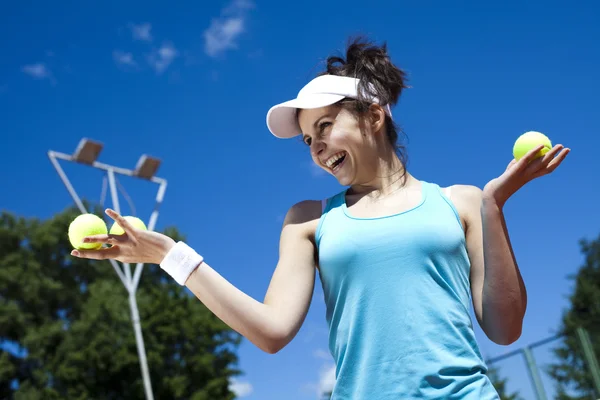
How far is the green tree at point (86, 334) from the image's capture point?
32.9m

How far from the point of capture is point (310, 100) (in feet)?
9.37

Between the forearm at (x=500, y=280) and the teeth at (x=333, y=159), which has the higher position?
the teeth at (x=333, y=159)

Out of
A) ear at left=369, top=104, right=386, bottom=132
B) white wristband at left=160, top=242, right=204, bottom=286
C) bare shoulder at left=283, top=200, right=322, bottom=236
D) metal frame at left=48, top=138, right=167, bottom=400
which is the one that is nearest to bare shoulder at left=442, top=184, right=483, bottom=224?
ear at left=369, top=104, right=386, bottom=132

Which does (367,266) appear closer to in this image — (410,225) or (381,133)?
(410,225)

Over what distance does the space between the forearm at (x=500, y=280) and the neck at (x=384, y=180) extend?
41 centimetres

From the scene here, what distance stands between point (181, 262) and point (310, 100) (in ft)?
2.66

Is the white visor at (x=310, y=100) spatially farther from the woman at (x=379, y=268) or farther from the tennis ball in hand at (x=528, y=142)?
the tennis ball in hand at (x=528, y=142)

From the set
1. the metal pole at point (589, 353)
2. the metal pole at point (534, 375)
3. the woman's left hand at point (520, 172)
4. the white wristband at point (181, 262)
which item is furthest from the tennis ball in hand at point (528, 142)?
the metal pole at point (589, 353)

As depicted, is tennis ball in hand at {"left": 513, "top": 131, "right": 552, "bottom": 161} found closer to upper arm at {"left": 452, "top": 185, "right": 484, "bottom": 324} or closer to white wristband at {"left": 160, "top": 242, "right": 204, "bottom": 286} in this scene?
upper arm at {"left": 452, "top": 185, "right": 484, "bottom": 324}

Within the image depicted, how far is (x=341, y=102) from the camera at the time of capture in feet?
9.44

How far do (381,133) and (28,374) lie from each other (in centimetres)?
3613

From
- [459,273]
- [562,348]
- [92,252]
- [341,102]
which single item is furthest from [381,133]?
[562,348]

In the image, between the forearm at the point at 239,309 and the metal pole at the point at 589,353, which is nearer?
the forearm at the point at 239,309

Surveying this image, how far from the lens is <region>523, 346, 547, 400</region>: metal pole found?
43.2 feet
